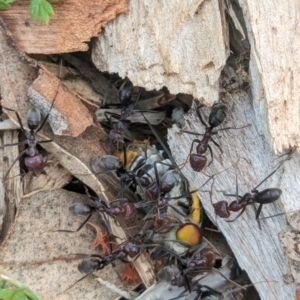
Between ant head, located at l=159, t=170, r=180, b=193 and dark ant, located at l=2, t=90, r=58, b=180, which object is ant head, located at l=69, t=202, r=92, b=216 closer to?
dark ant, located at l=2, t=90, r=58, b=180

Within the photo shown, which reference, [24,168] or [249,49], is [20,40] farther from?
[249,49]

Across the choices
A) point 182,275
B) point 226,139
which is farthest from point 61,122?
point 182,275

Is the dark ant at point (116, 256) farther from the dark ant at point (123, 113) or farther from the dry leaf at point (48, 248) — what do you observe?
the dark ant at point (123, 113)

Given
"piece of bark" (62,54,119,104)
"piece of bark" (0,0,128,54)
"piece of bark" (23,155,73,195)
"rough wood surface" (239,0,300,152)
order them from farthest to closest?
"piece of bark" (62,54,119,104)
"piece of bark" (23,155,73,195)
"piece of bark" (0,0,128,54)
"rough wood surface" (239,0,300,152)

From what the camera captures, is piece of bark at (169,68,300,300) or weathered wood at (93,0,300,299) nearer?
weathered wood at (93,0,300,299)

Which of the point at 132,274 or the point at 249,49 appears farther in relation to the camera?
the point at 132,274

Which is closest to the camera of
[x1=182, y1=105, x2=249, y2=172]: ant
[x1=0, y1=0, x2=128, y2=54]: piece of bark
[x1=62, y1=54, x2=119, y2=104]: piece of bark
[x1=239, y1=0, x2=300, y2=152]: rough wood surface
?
[x1=239, y1=0, x2=300, y2=152]: rough wood surface

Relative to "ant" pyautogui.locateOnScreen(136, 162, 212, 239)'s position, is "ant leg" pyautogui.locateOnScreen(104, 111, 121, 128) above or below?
above

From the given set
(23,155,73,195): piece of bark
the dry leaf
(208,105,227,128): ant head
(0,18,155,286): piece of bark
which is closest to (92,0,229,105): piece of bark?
(208,105,227,128): ant head
